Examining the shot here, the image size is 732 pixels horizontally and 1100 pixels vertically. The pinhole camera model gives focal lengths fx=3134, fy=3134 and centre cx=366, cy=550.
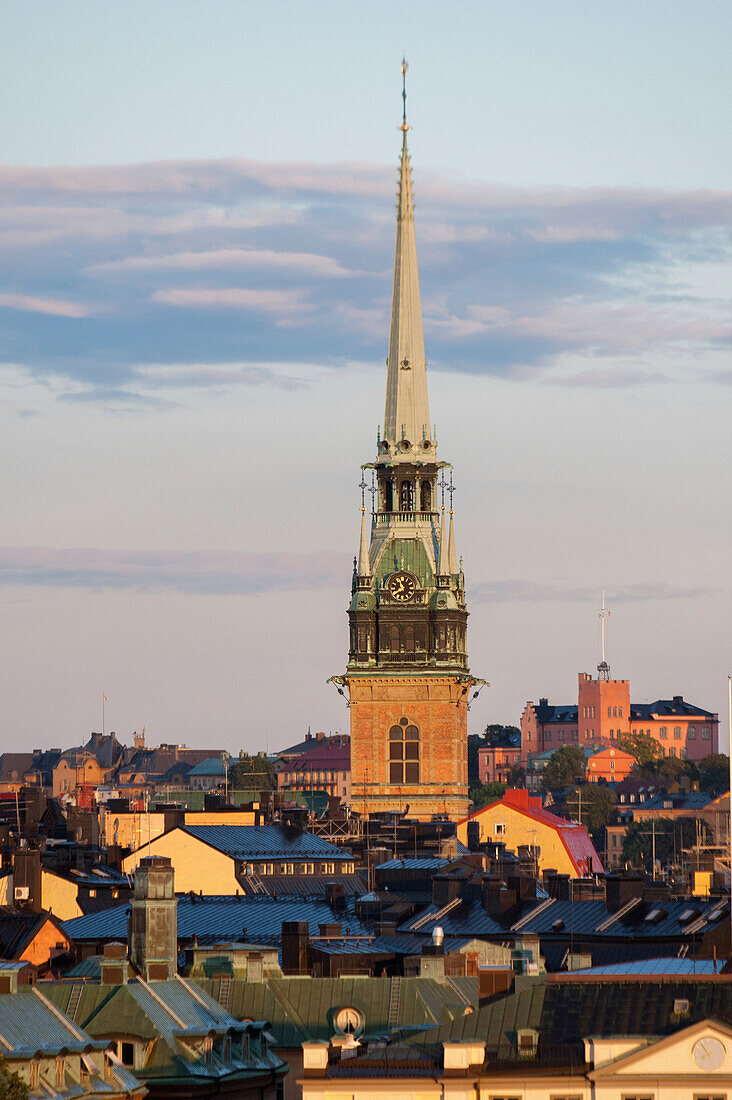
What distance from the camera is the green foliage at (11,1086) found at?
165 feet

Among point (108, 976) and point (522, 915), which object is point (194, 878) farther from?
point (108, 976)

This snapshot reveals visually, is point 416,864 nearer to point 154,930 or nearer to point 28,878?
point 28,878

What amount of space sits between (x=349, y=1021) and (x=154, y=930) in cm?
678

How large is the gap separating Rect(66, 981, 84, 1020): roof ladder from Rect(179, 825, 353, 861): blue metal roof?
229ft

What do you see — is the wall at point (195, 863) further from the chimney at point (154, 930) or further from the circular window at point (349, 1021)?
the circular window at point (349, 1021)

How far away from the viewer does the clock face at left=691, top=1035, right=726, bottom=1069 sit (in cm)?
5303

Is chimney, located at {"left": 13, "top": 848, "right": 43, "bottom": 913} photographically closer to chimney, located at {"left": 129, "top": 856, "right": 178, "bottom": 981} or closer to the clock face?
chimney, located at {"left": 129, "top": 856, "right": 178, "bottom": 981}

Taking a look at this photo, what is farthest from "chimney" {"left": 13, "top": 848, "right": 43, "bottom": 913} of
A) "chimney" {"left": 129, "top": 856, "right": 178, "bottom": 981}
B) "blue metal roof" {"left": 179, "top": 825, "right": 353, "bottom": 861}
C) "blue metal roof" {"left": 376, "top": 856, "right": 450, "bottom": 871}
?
"chimney" {"left": 129, "top": 856, "right": 178, "bottom": 981}

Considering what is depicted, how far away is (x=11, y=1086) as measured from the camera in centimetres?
5078

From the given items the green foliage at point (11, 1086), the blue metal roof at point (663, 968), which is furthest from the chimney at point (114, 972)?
the green foliage at point (11, 1086)

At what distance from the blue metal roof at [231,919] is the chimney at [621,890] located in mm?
8457

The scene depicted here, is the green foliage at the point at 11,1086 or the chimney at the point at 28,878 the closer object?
the green foliage at the point at 11,1086

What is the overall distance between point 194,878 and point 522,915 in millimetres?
30605

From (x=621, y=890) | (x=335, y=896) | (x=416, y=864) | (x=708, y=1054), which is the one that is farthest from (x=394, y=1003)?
(x=416, y=864)
